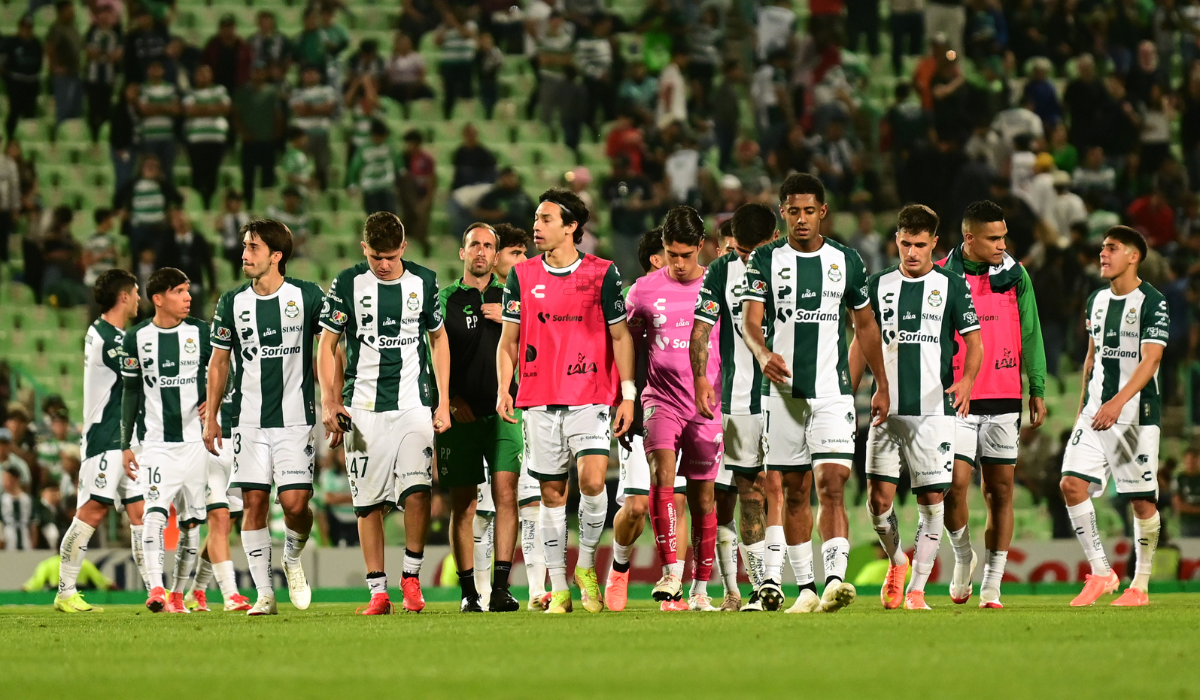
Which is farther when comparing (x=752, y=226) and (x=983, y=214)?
(x=983, y=214)

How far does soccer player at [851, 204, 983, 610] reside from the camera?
1073 cm

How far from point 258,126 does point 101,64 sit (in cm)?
263

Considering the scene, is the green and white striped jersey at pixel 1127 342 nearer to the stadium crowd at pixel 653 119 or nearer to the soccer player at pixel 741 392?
the soccer player at pixel 741 392

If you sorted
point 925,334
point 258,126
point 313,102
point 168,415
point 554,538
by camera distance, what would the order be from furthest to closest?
point 313,102 < point 258,126 < point 168,415 < point 925,334 < point 554,538

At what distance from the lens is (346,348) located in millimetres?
10758

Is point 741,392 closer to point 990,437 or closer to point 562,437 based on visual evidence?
point 562,437

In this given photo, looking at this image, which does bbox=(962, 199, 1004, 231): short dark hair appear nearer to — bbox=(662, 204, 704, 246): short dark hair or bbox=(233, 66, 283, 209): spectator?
bbox=(662, 204, 704, 246): short dark hair

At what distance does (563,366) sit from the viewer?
1039 centimetres

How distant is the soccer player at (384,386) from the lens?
10.5 m

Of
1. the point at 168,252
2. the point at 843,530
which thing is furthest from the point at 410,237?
the point at 843,530

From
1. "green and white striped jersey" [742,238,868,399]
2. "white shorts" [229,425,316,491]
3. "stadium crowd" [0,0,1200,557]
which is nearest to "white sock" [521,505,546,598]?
"white shorts" [229,425,316,491]

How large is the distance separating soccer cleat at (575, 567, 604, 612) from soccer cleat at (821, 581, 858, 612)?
5.49ft

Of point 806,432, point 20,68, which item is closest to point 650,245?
point 806,432

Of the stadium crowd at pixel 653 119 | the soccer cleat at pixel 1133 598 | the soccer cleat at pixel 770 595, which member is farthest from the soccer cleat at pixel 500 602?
the stadium crowd at pixel 653 119
